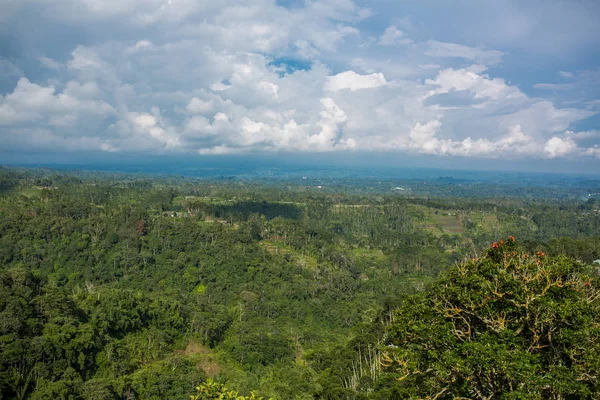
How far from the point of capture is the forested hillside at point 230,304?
12.5 metres

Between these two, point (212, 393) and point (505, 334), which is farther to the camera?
point (505, 334)

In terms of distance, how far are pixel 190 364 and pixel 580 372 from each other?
106 ft

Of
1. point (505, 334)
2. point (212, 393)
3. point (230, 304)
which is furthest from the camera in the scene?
point (230, 304)

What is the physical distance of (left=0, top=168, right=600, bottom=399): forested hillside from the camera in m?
12.5

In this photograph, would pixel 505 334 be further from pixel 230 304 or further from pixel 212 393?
pixel 230 304

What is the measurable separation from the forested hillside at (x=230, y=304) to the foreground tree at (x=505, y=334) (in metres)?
0.08

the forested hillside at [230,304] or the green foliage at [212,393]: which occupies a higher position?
the green foliage at [212,393]

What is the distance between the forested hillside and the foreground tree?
8 centimetres

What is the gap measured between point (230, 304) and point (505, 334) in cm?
4941

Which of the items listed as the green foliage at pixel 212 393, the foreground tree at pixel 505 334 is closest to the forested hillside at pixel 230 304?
the foreground tree at pixel 505 334

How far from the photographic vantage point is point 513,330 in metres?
10.9

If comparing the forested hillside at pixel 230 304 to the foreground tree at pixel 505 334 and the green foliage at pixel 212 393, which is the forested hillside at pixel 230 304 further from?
the green foliage at pixel 212 393

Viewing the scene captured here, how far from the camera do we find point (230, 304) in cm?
5525

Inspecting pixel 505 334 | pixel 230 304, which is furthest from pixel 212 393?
pixel 230 304
